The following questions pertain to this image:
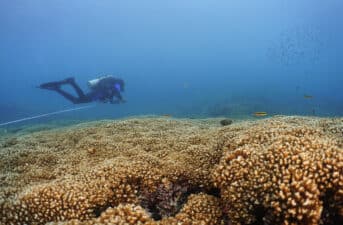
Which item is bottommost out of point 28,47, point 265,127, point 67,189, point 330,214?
point 330,214

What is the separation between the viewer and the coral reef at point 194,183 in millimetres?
4668

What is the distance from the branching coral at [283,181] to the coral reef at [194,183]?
17 millimetres

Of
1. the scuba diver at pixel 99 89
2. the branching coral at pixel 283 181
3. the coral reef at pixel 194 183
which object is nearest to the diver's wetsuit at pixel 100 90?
the scuba diver at pixel 99 89

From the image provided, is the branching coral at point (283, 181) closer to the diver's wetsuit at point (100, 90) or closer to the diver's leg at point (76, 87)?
the diver's wetsuit at point (100, 90)

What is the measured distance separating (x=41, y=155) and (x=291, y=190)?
8907mm

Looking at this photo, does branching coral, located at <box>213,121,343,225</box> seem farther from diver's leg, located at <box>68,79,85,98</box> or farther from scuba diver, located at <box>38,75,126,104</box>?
diver's leg, located at <box>68,79,85,98</box>

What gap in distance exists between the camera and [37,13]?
114812mm

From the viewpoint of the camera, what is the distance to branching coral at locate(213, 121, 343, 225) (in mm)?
4445

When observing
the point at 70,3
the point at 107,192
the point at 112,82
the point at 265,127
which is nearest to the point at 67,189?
the point at 107,192

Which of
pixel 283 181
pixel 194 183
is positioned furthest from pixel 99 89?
pixel 283 181

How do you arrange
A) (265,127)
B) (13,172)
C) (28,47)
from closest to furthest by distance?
(265,127) < (13,172) < (28,47)

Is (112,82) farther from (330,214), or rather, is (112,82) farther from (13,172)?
(330,214)

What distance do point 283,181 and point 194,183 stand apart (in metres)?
2.77

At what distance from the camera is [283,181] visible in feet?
15.3
